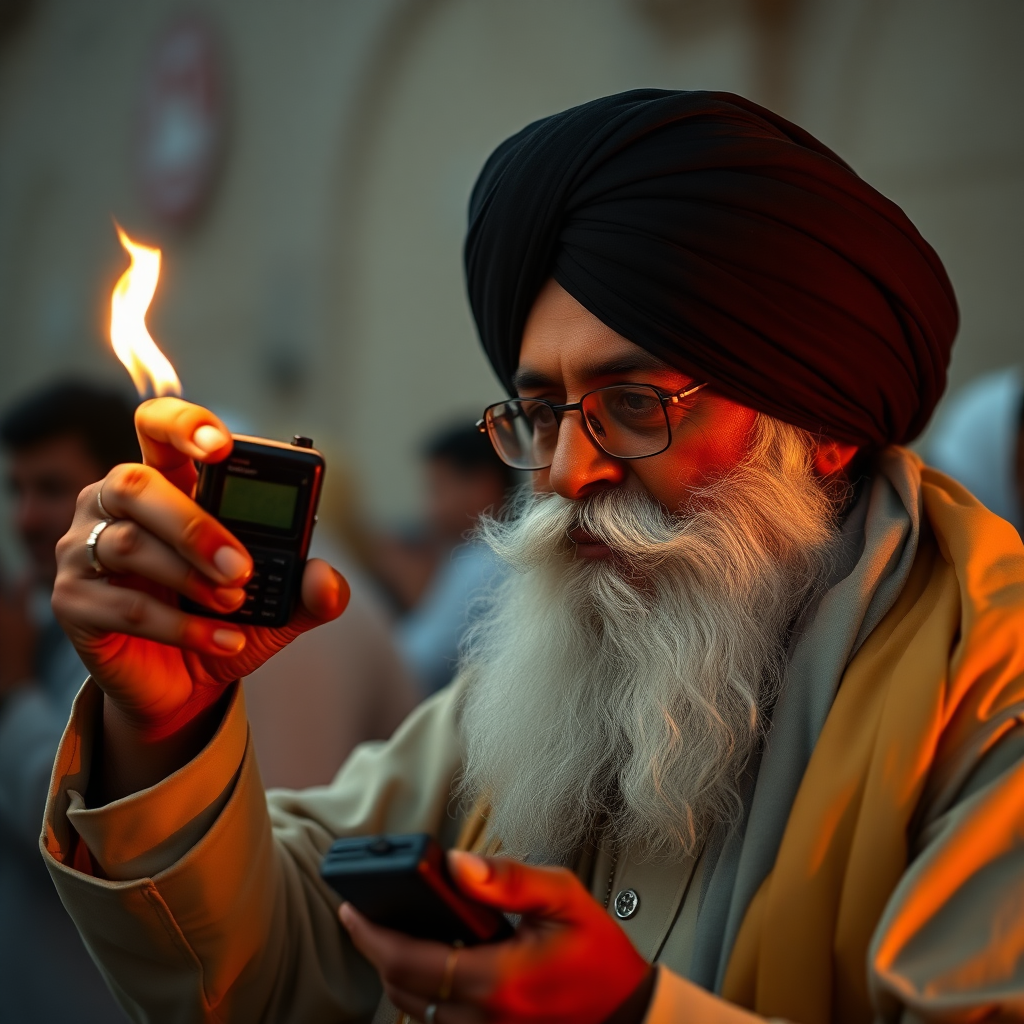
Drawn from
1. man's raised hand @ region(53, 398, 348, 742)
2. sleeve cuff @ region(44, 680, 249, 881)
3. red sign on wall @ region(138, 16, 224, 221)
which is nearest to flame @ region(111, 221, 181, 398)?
man's raised hand @ region(53, 398, 348, 742)

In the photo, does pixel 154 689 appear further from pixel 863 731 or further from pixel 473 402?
pixel 473 402

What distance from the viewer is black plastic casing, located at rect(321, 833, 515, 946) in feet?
4.06

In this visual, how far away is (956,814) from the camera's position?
1414mm

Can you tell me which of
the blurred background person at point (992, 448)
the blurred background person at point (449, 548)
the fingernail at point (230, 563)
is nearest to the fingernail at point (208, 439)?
the fingernail at point (230, 563)

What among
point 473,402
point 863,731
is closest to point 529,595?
point 863,731

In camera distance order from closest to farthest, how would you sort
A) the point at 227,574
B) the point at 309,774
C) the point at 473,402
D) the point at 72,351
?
1. the point at 227,574
2. the point at 309,774
3. the point at 473,402
4. the point at 72,351

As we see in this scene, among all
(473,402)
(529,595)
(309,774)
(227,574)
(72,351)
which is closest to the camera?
(227,574)

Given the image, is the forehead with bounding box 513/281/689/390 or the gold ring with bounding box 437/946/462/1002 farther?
the forehead with bounding box 513/281/689/390

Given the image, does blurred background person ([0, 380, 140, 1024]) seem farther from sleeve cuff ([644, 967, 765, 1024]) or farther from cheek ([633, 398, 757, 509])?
sleeve cuff ([644, 967, 765, 1024])

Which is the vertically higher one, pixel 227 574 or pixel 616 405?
pixel 616 405

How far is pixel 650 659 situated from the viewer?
75.5 inches

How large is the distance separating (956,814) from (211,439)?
43.5 inches

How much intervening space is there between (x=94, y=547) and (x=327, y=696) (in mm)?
1820

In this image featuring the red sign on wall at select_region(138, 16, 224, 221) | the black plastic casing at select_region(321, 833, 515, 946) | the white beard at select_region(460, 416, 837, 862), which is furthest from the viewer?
the red sign on wall at select_region(138, 16, 224, 221)
